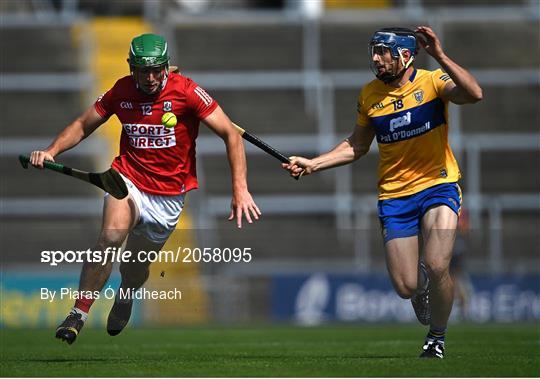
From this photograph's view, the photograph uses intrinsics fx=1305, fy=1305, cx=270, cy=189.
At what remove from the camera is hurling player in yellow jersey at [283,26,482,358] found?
931 centimetres

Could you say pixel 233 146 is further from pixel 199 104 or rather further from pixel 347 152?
pixel 347 152

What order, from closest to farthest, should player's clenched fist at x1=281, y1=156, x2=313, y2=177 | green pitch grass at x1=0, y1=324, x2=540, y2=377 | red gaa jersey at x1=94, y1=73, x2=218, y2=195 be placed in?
green pitch grass at x1=0, y1=324, x2=540, y2=377 < red gaa jersey at x1=94, y1=73, x2=218, y2=195 < player's clenched fist at x1=281, y1=156, x2=313, y2=177

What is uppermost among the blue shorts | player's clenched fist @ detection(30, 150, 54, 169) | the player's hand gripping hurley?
player's clenched fist @ detection(30, 150, 54, 169)

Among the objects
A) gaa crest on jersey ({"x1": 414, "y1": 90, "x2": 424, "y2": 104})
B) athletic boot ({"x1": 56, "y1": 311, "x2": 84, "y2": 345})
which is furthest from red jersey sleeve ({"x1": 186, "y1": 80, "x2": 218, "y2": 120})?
athletic boot ({"x1": 56, "y1": 311, "x2": 84, "y2": 345})

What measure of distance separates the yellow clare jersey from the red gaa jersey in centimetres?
127

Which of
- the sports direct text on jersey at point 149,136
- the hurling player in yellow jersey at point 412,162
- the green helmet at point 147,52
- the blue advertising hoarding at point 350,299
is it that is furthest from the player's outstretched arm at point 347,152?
the blue advertising hoarding at point 350,299

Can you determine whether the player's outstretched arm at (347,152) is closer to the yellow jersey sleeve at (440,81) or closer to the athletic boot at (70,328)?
the yellow jersey sleeve at (440,81)

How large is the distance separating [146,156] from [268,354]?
1888mm

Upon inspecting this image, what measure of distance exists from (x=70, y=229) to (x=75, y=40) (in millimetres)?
6034

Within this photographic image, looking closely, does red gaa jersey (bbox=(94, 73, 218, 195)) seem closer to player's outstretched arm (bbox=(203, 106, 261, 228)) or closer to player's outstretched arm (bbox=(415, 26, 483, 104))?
player's outstretched arm (bbox=(203, 106, 261, 228))

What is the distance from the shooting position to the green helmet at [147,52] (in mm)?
9109

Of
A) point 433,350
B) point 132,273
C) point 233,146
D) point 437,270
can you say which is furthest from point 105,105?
point 433,350

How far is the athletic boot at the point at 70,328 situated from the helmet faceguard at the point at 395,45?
2783 millimetres

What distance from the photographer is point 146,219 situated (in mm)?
9703
